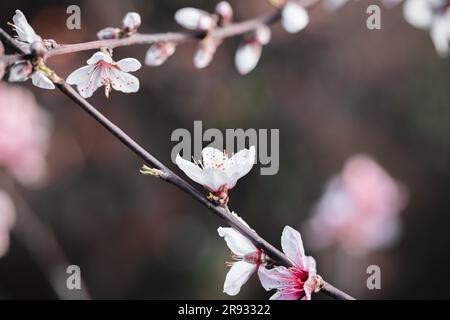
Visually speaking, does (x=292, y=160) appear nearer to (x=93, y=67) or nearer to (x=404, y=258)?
(x=404, y=258)

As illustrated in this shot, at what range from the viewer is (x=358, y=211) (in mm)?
2090

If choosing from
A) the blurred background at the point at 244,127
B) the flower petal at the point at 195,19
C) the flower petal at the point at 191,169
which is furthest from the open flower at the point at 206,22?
the blurred background at the point at 244,127

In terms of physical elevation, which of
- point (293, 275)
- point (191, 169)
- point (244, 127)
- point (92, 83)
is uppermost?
point (244, 127)

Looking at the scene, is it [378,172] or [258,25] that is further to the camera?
[378,172]

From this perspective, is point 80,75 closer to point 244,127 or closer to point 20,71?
point 20,71

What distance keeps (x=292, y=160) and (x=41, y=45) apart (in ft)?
6.60

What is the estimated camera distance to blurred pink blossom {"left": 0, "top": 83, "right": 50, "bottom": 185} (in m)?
1.94

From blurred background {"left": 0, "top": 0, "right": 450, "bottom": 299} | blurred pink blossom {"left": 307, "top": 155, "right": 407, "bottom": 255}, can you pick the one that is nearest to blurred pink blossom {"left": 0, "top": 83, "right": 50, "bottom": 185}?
blurred background {"left": 0, "top": 0, "right": 450, "bottom": 299}

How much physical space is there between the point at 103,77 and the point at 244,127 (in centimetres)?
182

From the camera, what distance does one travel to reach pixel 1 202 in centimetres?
175

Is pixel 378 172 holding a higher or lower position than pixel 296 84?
lower

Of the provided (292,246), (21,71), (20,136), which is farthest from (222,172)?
(20,136)
